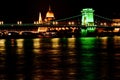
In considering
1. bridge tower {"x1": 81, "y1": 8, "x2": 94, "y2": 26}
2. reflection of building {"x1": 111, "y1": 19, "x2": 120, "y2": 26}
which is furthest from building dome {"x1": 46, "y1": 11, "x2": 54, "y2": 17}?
reflection of building {"x1": 111, "y1": 19, "x2": 120, "y2": 26}

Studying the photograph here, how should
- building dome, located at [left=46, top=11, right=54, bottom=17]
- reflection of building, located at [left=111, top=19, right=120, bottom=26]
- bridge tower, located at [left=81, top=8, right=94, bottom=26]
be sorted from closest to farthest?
reflection of building, located at [left=111, top=19, right=120, bottom=26] → bridge tower, located at [left=81, top=8, right=94, bottom=26] → building dome, located at [left=46, top=11, right=54, bottom=17]

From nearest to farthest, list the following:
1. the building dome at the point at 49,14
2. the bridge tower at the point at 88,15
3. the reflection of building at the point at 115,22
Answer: the reflection of building at the point at 115,22 → the bridge tower at the point at 88,15 → the building dome at the point at 49,14

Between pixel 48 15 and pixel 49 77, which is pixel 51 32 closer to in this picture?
pixel 48 15

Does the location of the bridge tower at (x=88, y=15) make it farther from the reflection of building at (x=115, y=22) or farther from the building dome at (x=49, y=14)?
the building dome at (x=49, y=14)

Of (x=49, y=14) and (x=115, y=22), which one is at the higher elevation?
(x=49, y=14)

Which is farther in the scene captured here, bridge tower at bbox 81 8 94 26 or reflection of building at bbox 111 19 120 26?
bridge tower at bbox 81 8 94 26

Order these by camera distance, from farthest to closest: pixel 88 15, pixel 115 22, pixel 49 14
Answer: pixel 49 14
pixel 88 15
pixel 115 22

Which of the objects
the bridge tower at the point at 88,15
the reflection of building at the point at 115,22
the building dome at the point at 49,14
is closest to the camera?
the reflection of building at the point at 115,22

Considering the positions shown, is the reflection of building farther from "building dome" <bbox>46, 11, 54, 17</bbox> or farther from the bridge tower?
"building dome" <bbox>46, 11, 54, 17</bbox>

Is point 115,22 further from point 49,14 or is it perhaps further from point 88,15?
point 49,14

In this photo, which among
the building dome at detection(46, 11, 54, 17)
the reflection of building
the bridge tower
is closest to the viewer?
the reflection of building

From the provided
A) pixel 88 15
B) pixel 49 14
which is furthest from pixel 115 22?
pixel 49 14

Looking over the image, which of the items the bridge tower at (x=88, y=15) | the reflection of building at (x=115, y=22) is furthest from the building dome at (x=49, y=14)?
the reflection of building at (x=115, y=22)

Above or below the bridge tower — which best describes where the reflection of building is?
below
